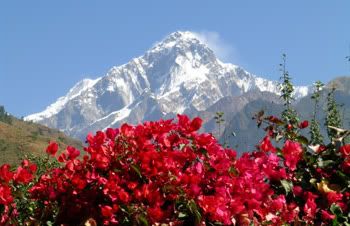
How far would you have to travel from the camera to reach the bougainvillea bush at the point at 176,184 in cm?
432

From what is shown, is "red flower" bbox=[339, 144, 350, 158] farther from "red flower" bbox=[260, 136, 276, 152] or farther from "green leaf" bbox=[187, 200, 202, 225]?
"green leaf" bbox=[187, 200, 202, 225]

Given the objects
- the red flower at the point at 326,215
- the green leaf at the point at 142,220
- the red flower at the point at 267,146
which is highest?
the red flower at the point at 267,146

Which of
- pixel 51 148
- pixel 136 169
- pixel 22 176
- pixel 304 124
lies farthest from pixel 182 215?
pixel 304 124

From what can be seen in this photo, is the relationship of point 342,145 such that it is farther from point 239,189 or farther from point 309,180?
point 239,189

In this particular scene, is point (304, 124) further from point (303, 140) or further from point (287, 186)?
point (287, 186)

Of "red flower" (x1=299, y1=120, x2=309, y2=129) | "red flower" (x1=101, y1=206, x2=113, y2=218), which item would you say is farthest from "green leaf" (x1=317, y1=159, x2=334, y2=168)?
"red flower" (x1=101, y1=206, x2=113, y2=218)

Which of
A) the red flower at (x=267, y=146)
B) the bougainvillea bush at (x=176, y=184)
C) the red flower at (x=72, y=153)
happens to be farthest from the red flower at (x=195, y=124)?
the red flower at (x=72, y=153)

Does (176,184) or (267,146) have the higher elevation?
(267,146)

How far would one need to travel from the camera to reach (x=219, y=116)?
1323 cm

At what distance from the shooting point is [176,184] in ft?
14.4

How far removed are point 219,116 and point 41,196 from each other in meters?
8.80

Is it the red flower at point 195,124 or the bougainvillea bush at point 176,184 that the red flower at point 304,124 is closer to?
the bougainvillea bush at point 176,184

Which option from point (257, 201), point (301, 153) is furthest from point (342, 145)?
point (257, 201)

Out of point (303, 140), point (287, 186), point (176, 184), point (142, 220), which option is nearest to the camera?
point (142, 220)
